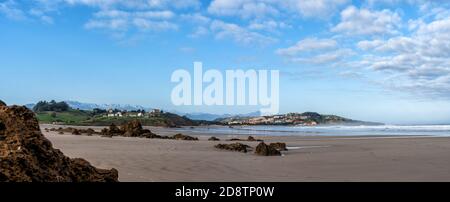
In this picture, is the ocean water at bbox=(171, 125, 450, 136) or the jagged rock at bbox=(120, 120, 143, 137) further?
the ocean water at bbox=(171, 125, 450, 136)

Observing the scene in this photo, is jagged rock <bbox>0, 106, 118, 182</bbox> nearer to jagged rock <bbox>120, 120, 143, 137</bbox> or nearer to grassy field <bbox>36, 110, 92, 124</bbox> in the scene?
jagged rock <bbox>120, 120, 143, 137</bbox>

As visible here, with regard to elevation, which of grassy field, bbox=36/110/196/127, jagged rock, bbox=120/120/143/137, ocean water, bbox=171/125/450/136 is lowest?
ocean water, bbox=171/125/450/136

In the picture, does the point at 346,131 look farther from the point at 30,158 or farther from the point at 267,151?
the point at 30,158

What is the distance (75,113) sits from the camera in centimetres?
11344

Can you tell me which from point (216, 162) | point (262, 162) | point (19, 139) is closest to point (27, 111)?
point (19, 139)

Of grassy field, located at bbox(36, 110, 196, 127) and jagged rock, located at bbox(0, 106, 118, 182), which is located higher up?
grassy field, located at bbox(36, 110, 196, 127)

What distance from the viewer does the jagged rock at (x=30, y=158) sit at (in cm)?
485

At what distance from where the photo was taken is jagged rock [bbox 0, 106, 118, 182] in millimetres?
4848

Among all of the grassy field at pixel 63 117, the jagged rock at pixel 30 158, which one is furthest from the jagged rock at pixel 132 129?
the grassy field at pixel 63 117

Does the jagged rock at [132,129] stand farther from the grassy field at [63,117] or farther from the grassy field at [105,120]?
the grassy field at [63,117]

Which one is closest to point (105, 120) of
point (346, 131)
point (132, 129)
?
point (346, 131)

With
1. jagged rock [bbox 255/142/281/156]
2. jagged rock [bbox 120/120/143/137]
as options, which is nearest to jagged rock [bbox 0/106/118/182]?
jagged rock [bbox 255/142/281/156]

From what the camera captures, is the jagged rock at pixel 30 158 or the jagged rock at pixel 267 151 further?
the jagged rock at pixel 267 151
